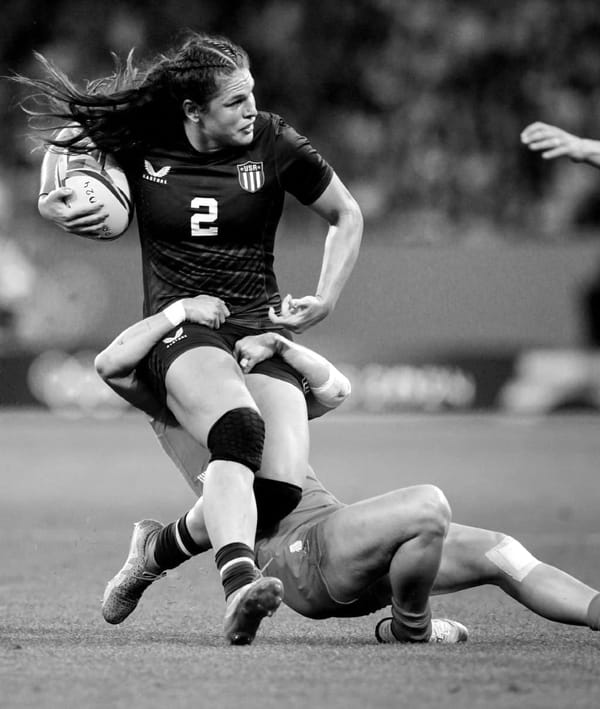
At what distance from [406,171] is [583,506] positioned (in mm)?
7776

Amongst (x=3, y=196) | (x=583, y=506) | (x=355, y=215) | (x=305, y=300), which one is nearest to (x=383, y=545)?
(x=305, y=300)

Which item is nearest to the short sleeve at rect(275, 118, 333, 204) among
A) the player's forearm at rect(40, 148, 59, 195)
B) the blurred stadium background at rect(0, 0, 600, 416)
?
the player's forearm at rect(40, 148, 59, 195)

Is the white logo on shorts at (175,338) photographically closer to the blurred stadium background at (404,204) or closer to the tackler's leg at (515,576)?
the tackler's leg at (515,576)

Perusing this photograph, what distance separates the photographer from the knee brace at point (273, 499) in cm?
425

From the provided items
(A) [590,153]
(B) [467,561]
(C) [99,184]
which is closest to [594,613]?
(B) [467,561]

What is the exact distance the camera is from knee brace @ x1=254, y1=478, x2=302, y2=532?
13.9ft

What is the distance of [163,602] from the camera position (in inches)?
Answer: 203

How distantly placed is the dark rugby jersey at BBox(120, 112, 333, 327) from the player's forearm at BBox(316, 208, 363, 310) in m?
0.15

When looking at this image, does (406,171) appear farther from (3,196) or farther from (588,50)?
(3,196)

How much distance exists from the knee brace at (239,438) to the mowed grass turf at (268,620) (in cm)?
55

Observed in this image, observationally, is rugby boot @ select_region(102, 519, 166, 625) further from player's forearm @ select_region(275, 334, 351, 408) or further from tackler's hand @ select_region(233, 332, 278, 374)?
Result: player's forearm @ select_region(275, 334, 351, 408)

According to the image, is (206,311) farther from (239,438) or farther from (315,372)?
(239,438)

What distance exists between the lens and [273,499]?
4.28 meters

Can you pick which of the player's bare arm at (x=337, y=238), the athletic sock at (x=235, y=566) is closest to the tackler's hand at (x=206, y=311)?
the player's bare arm at (x=337, y=238)
